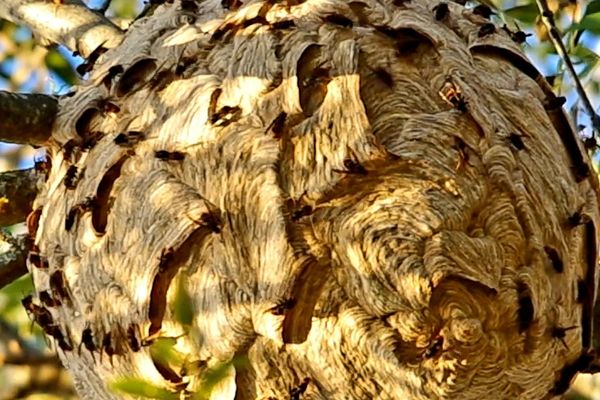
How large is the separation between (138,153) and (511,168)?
480 mm

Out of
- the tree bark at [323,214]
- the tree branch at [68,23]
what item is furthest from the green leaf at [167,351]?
the tree branch at [68,23]

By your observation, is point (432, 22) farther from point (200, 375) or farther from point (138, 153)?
point (200, 375)

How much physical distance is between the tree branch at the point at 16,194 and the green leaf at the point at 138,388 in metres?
0.71

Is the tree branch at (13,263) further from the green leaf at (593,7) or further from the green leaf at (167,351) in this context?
the green leaf at (593,7)

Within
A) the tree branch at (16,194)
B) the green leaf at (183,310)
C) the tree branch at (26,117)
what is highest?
the green leaf at (183,310)

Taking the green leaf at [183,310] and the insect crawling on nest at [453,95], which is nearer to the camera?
the green leaf at [183,310]

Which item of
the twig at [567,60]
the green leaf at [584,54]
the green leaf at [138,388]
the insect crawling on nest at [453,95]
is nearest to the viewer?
the green leaf at [138,388]

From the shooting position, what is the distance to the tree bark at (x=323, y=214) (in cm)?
158

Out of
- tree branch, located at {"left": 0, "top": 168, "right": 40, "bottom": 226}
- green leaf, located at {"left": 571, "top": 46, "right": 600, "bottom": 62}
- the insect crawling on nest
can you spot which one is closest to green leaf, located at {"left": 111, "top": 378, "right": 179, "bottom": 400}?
the insect crawling on nest

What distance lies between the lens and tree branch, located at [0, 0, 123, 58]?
2.28 m

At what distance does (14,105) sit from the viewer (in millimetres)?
1847

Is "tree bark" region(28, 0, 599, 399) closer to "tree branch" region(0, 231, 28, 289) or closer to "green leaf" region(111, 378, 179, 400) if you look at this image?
"green leaf" region(111, 378, 179, 400)

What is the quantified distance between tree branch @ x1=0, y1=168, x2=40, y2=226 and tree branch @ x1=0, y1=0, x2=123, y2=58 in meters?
0.28

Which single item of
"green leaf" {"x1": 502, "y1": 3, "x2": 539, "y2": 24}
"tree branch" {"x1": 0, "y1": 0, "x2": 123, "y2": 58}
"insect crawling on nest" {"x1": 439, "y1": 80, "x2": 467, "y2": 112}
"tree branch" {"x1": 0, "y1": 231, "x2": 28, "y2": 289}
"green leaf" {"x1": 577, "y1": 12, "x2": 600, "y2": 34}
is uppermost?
"insect crawling on nest" {"x1": 439, "y1": 80, "x2": 467, "y2": 112}
